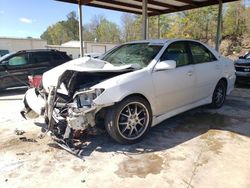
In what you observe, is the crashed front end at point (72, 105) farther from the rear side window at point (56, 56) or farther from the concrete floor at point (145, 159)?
the rear side window at point (56, 56)

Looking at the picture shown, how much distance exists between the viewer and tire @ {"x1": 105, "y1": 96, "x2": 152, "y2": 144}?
3.58m

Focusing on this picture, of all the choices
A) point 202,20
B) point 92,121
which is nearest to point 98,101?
point 92,121

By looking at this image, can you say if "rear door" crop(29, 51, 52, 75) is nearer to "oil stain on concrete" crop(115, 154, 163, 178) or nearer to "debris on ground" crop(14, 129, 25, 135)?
"debris on ground" crop(14, 129, 25, 135)

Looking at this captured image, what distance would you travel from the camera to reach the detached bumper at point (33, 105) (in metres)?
4.01

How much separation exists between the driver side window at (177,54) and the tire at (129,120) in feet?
3.16

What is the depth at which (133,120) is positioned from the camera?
12.5ft

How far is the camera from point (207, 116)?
5.25 meters

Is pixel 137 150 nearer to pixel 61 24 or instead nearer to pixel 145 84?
pixel 145 84

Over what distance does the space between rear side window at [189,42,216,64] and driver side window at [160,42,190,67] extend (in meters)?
0.24

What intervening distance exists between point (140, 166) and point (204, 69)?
2.66 meters

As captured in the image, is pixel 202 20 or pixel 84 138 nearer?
pixel 84 138

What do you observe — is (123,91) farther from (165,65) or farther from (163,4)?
(163,4)

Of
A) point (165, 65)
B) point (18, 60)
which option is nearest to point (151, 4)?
point (18, 60)

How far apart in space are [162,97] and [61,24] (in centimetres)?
6424
